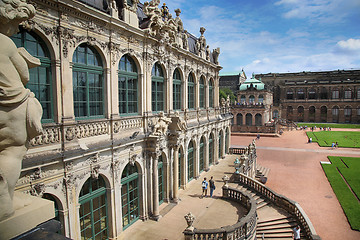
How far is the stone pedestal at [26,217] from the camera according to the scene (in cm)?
357

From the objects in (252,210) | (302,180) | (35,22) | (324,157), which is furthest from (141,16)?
(324,157)

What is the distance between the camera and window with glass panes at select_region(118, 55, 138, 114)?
15.9m

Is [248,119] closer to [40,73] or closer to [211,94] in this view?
[211,94]

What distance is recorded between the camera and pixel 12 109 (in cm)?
376

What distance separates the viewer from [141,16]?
18.8 meters

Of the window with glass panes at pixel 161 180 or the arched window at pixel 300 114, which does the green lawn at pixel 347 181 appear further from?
the arched window at pixel 300 114

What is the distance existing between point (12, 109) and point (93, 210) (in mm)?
11418

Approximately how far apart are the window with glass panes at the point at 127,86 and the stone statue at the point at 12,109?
11558mm

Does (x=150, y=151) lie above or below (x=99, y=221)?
above

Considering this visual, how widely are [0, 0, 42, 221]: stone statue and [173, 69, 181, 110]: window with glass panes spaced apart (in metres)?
18.5

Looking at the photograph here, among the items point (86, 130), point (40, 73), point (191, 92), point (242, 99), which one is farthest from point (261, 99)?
point (40, 73)

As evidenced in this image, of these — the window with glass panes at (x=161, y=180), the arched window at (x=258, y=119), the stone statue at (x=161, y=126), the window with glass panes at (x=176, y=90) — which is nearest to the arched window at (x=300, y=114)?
the arched window at (x=258, y=119)

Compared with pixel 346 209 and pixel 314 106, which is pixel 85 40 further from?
pixel 314 106

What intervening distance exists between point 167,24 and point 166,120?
23.8 feet
